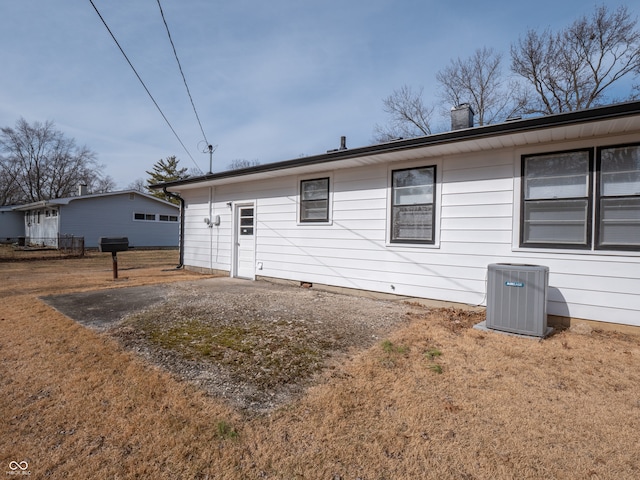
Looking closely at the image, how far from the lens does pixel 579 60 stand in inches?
618

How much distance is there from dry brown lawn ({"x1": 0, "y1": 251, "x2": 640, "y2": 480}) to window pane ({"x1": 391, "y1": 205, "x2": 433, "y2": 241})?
249 centimetres

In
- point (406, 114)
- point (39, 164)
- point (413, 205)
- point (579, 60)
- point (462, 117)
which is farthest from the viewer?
point (39, 164)

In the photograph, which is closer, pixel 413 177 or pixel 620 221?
pixel 620 221

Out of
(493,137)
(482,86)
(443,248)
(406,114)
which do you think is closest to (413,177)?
(443,248)

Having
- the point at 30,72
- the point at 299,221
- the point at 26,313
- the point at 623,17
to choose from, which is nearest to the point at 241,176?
the point at 299,221

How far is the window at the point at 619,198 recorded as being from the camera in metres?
4.01

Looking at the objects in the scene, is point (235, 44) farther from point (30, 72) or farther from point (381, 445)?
point (381, 445)

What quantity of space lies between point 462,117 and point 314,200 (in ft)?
11.0

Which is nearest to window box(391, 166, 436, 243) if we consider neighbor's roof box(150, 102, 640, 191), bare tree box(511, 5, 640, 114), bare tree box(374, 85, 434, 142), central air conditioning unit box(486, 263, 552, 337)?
neighbor's roof box(150, 102, 640, 191)

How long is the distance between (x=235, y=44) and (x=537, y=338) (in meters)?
9.05

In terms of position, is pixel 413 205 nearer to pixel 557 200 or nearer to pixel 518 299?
pixel 557 200

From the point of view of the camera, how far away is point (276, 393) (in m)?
2.54

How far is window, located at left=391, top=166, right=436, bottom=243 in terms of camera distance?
560cm

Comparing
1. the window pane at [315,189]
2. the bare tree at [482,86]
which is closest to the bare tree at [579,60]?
the bare tree at [482,86]
